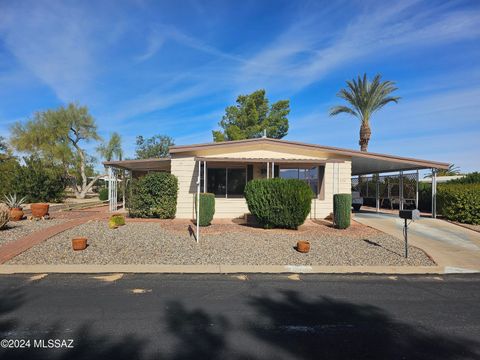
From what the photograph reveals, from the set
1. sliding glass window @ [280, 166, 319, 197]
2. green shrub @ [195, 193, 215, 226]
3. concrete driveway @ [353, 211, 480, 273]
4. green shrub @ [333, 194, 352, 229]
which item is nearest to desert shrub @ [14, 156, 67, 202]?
green shrub @ [195, 193, 215, 226]

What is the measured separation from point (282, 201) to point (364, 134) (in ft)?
54.4

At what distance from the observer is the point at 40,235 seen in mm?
9523

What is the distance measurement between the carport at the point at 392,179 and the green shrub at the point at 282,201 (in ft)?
16.2

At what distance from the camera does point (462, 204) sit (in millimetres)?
13766

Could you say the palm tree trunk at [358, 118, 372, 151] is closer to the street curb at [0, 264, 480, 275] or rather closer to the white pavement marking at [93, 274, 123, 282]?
the street curb at [0, 264, 480, 275]

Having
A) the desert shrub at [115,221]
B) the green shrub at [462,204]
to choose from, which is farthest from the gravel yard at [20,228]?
the green shrub at [462,204]

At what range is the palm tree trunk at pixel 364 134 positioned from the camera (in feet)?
80.8

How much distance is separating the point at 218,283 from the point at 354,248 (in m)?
4.33

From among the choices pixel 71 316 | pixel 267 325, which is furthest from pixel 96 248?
pixel 267 325

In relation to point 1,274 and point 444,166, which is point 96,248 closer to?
point 1,274

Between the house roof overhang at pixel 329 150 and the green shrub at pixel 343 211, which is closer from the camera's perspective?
the green shrub at pixel 343 211

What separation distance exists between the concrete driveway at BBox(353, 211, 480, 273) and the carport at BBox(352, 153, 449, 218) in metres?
2.43

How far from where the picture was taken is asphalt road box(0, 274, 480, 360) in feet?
11.3

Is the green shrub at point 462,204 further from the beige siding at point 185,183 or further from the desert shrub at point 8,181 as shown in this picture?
the desert shrub at point 8,181
